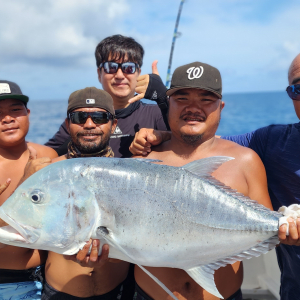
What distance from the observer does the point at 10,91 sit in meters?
2.83

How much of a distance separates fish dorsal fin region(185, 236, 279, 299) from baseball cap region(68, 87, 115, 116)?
5.38ft

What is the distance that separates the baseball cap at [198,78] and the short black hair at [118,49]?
1.46m

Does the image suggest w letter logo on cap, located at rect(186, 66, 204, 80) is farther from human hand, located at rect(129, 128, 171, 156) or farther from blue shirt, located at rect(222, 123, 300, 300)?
blue shirt, located at rect(222, 123, 300, 300)

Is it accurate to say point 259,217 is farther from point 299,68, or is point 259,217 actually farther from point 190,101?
point 299,68

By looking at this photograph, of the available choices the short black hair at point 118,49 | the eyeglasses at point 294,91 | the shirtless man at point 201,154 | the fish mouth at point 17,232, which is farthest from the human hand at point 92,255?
the short black hair at point 118,49

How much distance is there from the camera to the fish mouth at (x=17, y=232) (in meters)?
1.84

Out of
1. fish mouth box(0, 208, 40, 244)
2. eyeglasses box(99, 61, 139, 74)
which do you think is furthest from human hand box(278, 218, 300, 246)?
eyeglasses box(99, 61, 139, 74)

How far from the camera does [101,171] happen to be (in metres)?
2.01

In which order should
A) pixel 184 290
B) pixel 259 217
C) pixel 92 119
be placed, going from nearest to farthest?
pixel 259 217
pixel 184 290
pixel 92 119

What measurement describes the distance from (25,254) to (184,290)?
60.4 inches

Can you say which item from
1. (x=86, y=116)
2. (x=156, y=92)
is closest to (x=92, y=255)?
(x=86, y=116)

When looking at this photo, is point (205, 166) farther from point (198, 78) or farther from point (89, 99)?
point (89, 99)

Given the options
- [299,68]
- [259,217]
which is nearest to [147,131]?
[259,217]

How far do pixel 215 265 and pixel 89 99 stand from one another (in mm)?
1791
